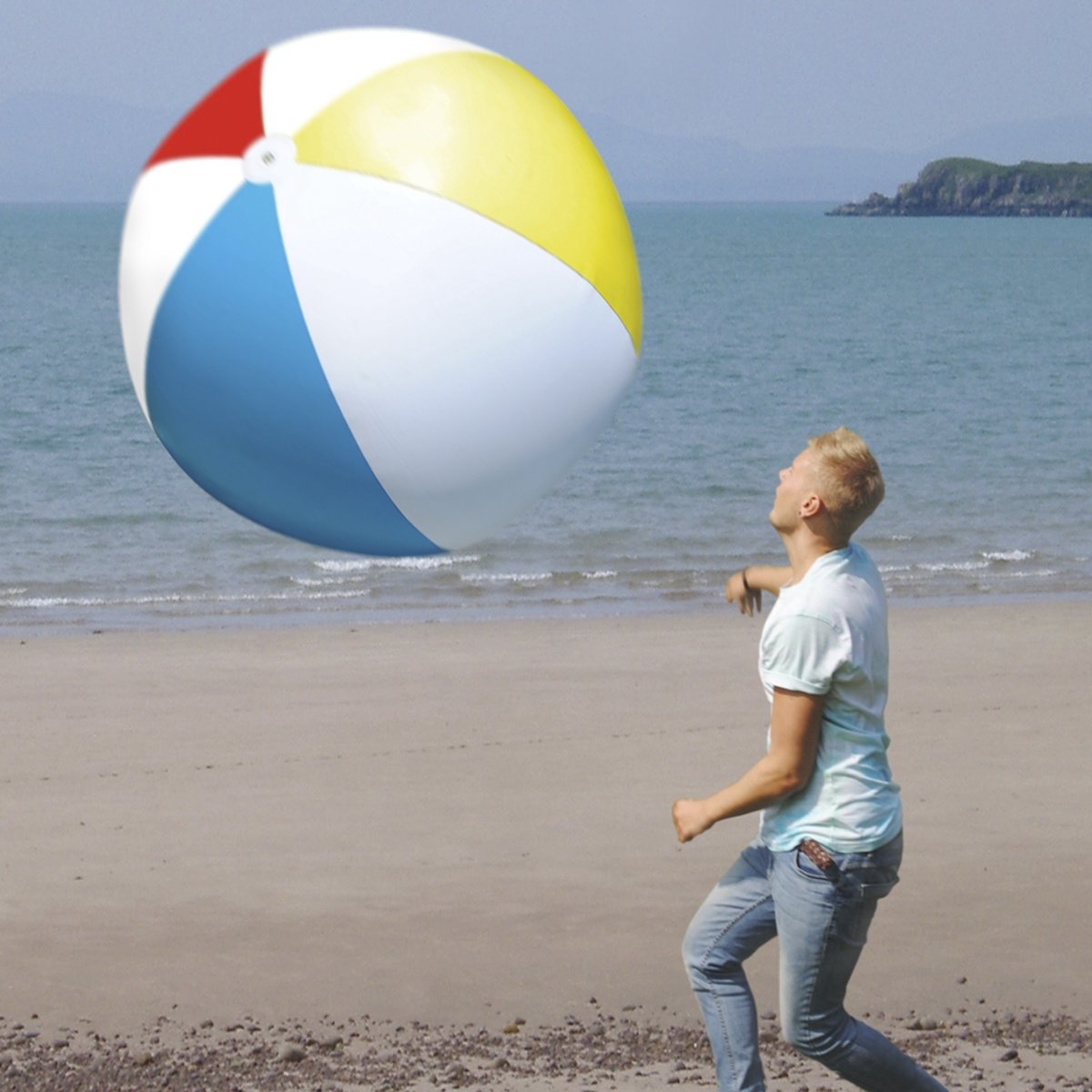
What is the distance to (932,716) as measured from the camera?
314 inches

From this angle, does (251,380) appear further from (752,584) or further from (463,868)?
(463,868)

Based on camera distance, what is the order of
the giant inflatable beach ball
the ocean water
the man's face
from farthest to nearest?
the ocean water, the man's face, the giant inflatable beach ball

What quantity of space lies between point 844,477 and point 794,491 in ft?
0.31

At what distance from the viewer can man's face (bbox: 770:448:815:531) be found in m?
3.18

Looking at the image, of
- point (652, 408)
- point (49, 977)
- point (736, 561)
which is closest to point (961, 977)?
point (49, 977)

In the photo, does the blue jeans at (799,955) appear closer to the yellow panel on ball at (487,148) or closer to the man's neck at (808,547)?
the man's neck at (808,547)

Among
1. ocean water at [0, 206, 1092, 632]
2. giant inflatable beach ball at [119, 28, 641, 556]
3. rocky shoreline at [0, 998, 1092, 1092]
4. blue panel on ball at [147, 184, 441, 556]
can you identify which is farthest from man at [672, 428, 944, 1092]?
ocean water at [0, 206, 1092, 632]

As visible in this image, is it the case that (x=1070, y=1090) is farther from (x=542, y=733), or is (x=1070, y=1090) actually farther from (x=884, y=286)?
(x=884, y=286)

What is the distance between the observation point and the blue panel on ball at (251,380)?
2.78 meters

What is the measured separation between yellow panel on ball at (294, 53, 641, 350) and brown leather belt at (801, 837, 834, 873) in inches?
39.1

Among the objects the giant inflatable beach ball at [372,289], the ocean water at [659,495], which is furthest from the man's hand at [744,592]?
the ocean water at [659,495]

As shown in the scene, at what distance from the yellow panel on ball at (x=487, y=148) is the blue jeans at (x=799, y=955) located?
1.06 m

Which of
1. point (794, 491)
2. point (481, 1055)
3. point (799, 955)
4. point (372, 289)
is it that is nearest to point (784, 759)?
point (799, 955)

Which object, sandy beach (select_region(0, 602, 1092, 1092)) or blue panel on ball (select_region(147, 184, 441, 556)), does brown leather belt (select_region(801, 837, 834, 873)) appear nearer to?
blue panel on ball (select_region(147, 184, 441, 556))
